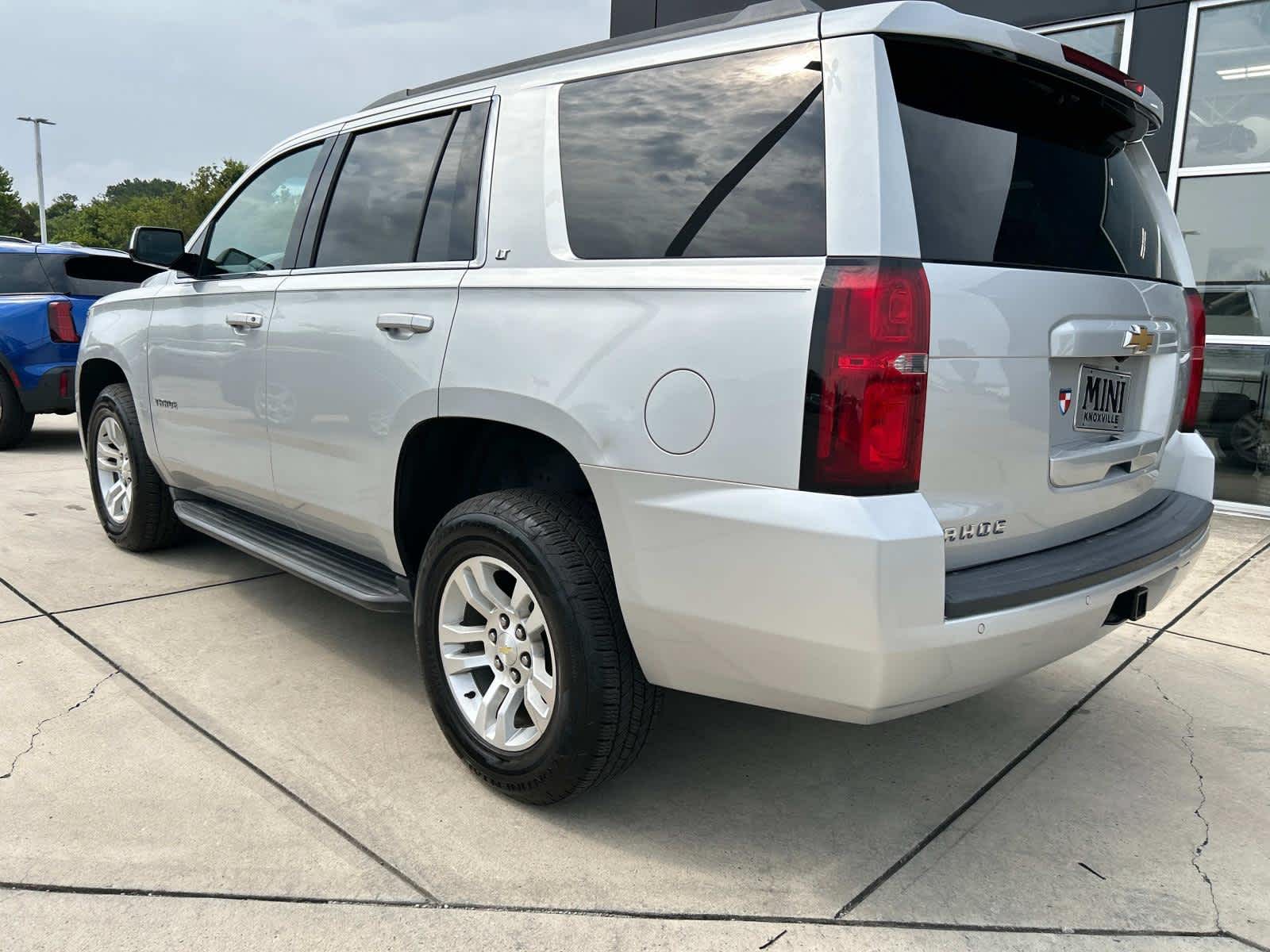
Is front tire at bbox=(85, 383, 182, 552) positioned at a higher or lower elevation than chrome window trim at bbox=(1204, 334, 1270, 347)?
lower

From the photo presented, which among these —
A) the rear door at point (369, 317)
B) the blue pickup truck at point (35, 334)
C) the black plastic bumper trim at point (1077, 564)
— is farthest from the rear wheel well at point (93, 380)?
the black plastic bumper trim at point (1077, 564)

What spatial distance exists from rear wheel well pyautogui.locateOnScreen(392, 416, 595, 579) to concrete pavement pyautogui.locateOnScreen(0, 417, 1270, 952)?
68 cm

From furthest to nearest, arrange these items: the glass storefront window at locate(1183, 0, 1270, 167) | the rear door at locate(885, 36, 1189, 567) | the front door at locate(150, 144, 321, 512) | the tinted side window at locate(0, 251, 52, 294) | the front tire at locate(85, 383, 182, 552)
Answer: the tinted side window at locate(0, 251, 52, 294) < the glass storefront window at locate(1183, 0, 1270, 167) < the front tire at locate(85, 383, 182, 552) < the front door at locate(150, 144, 321, 512) < the rear door at locate(885, 36, 1189, 567)

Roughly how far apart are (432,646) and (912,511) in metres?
1.50

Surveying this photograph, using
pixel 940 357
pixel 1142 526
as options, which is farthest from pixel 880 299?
pixel 1142 526

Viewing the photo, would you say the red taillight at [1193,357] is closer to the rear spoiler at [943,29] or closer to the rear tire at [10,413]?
the rear spoiler at [943,29]

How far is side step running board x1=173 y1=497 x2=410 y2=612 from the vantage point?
10.3 feet

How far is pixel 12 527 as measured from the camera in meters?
5.58

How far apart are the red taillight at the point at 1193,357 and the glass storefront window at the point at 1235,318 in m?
4.32

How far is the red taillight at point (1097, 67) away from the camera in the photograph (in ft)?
8.10

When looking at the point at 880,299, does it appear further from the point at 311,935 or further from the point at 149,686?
the point at 149,686

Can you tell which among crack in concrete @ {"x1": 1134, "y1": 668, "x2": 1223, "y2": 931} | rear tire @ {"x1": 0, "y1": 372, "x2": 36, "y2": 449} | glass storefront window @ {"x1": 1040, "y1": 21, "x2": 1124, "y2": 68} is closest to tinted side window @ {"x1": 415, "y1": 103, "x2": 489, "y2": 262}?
crack in concrete @ {"x1": 1134, "y1": 668, "x2": 1223, "y2": 931}

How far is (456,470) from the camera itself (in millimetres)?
3098

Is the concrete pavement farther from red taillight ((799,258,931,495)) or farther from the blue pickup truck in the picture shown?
the blue pickup truck
